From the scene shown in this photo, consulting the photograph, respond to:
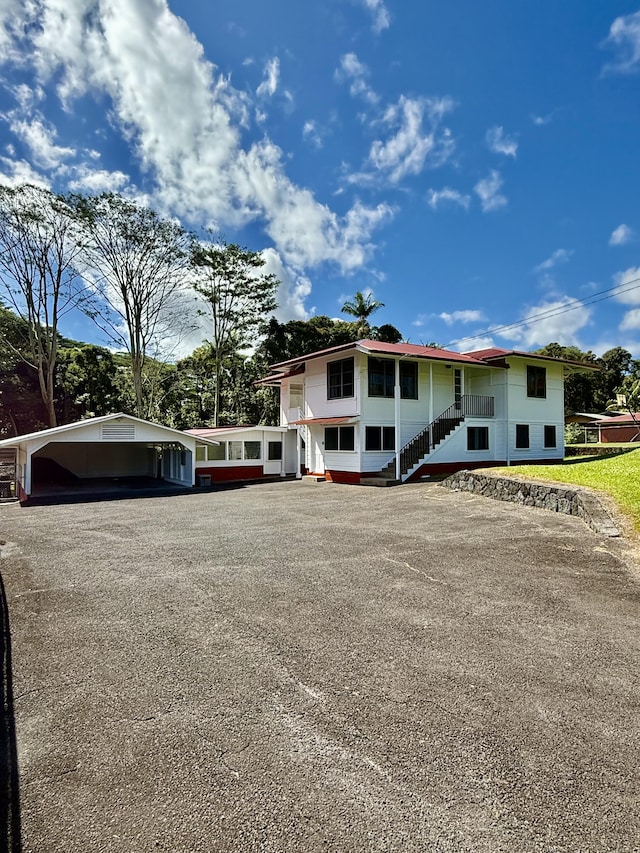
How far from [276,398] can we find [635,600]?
1189 inches

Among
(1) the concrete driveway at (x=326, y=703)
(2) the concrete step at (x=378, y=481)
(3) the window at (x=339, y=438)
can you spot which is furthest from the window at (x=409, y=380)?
(1) the concrete driveway at (x=326, y=703)

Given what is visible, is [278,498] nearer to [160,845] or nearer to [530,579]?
[530,579]

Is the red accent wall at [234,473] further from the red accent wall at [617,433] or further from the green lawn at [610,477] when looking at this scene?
the red accent wall at [617,433]

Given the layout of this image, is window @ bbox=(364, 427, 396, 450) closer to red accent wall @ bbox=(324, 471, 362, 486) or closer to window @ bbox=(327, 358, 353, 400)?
red accent wall @ bbox=(324, 471, 362, 486)

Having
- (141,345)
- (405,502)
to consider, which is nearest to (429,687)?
(405,502)

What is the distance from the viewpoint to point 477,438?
20953 mm

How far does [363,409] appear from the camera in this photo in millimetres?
18766

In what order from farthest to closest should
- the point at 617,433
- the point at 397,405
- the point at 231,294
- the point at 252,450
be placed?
the point at 617,433
the point at 231,294
the point at 252,450
the point at 397,405

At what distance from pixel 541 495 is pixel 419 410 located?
932 cm

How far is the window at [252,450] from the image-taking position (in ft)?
73.9

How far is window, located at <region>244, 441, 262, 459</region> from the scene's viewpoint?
22534 mm

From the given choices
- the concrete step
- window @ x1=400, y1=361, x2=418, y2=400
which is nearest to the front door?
the concrete step

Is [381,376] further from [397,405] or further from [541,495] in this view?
[541,495]

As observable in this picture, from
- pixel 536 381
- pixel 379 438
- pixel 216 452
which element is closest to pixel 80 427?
pixel 216 452
